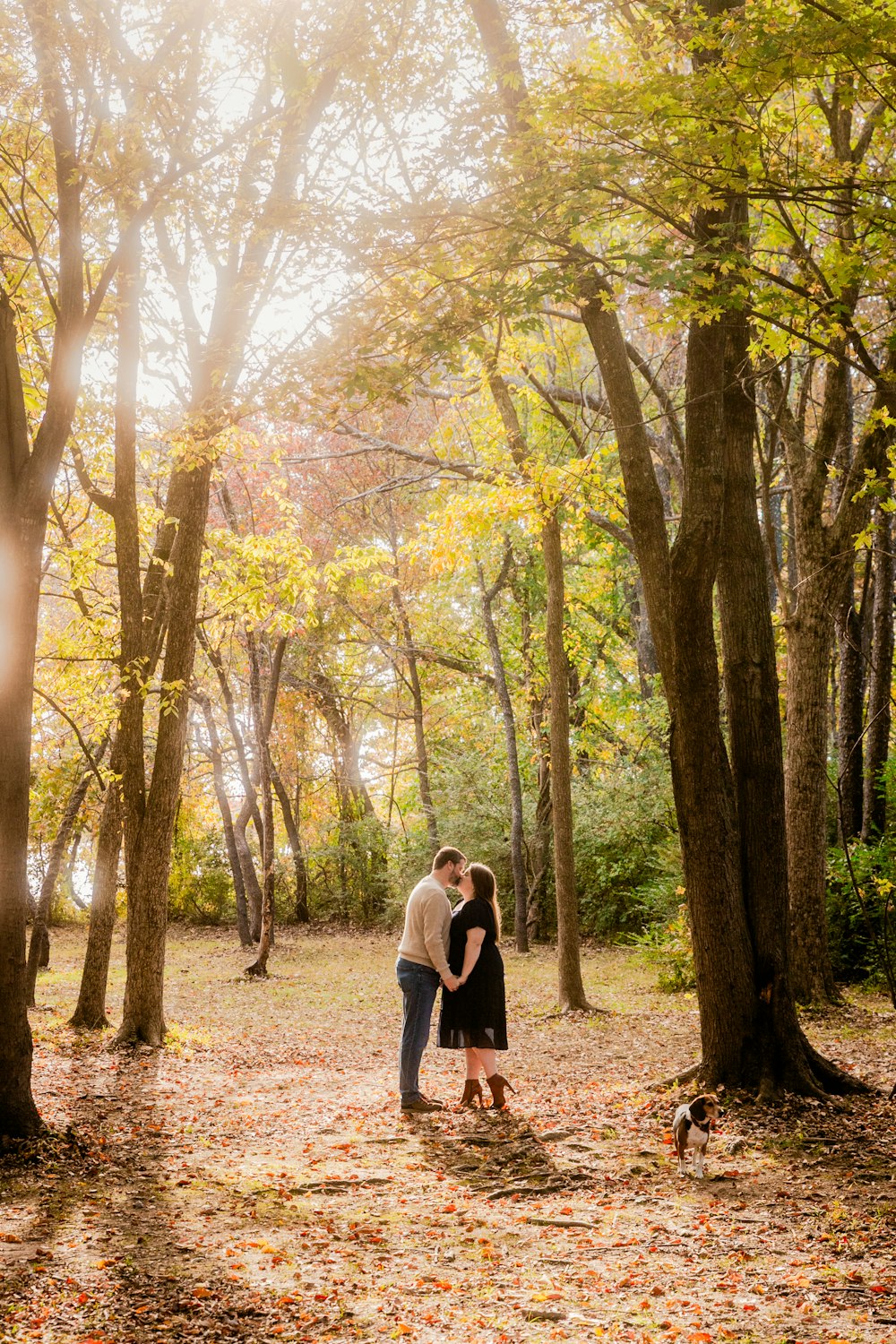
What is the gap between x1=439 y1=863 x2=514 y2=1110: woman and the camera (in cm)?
743

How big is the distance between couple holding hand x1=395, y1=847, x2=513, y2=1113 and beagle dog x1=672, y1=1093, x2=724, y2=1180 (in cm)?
181

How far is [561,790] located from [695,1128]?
6152mm

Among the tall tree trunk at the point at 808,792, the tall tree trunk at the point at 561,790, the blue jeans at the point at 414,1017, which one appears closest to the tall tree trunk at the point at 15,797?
the blue jeans at the point at 414,1017

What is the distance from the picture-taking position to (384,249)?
6406mm

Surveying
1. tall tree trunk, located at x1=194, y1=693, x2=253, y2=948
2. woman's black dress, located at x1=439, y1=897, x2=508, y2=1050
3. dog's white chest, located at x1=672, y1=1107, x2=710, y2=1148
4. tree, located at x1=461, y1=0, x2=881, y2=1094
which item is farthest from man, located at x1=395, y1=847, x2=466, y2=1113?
tall tree trunk, located at x1=194, y1=693, x2=253, y2=948

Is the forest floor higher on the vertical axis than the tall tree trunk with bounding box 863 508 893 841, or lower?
lower

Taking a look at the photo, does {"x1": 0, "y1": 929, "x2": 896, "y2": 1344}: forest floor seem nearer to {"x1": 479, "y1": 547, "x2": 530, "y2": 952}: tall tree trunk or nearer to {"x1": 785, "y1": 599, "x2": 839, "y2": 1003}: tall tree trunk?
{"x1": 785, "y1": 599, "x2": 839, "y2": 1003}: tall tree trunk

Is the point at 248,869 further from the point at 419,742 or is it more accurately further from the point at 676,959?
the point at 676,959

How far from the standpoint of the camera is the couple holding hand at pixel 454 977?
7363mm

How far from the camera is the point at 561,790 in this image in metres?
11.8

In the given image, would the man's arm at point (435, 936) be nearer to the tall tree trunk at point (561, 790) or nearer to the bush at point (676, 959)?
the tall tree trunk at point (561, 790)

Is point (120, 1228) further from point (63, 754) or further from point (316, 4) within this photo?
point (63, 754)

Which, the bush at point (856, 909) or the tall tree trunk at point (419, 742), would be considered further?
the tall tree trunk at point (419, 742)

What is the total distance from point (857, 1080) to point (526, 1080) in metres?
2.68
